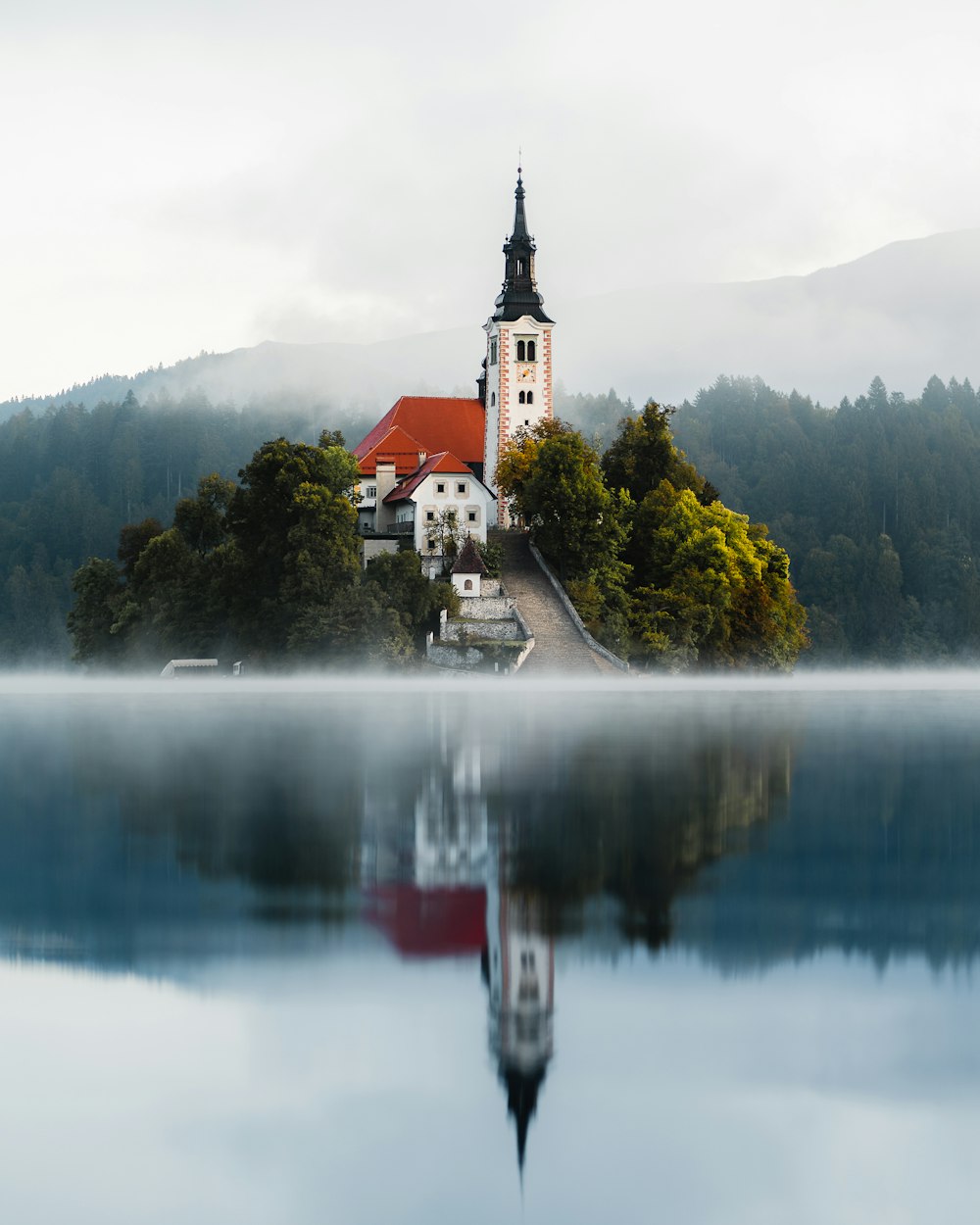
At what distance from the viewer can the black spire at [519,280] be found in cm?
8988

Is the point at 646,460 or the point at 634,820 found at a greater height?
the point at 646,460

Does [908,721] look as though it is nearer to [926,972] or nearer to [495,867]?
[495,867]

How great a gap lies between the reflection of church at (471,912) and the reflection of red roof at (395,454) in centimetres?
6613

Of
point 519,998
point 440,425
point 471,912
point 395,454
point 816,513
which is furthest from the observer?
point 816,513

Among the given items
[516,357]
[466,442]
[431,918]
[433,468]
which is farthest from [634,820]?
[466,442]

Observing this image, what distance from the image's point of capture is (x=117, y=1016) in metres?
11.8

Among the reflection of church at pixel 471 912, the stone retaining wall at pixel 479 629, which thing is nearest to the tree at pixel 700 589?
the stone retaining wall at pixel 479 629

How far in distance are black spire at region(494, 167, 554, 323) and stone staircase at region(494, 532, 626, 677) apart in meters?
17.7

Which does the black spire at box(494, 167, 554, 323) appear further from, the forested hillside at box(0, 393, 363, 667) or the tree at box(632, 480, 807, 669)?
the forested hillside at box(0, 393, 363, 667)

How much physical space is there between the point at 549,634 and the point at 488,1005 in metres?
61.0

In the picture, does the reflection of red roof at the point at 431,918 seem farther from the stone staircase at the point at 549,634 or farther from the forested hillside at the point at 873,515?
the forested hillside at the point at 873,515

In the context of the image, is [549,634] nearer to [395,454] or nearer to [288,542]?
[288,542]

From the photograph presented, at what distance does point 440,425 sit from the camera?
312 feet

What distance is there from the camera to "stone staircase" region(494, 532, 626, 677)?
72.4m
